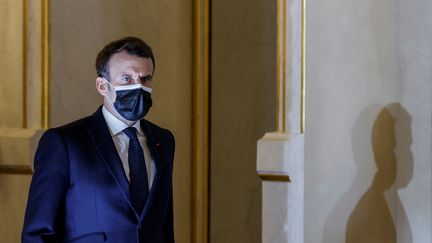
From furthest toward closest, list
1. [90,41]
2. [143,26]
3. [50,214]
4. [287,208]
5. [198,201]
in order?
[198,201] < [143,26] < [90,41] < [287,208] < [50,214]

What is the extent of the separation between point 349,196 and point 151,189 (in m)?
1.29

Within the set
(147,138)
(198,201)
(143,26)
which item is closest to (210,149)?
(198,201)

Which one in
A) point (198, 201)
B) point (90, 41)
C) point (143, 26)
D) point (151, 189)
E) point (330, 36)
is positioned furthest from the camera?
point (198, 201)

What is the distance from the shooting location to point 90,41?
3535 millimetres

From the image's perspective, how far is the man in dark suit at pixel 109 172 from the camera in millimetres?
2242

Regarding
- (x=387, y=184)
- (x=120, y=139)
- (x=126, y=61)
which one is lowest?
(x=387, y=184)

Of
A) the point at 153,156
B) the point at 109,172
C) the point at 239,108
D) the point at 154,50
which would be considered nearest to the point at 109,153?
the point at 109,172

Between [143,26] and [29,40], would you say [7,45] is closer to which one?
[29,40]

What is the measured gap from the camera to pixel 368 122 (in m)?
3.40

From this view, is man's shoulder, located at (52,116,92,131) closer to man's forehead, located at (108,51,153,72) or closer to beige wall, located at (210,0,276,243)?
man's forehead, located at (108,51,153,72)

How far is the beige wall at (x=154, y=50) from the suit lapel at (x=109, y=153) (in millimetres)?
1085

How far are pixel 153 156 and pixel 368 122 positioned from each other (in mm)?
1337

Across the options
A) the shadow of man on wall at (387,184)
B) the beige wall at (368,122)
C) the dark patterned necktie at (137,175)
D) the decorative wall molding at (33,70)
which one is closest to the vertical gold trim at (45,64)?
the decorative wall molding at (33,70)

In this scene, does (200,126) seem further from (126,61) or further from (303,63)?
(126,61)
